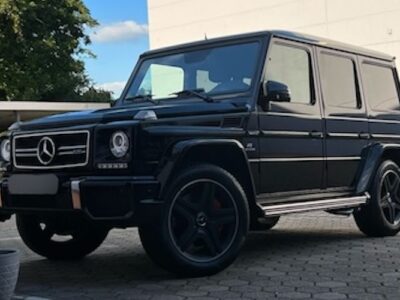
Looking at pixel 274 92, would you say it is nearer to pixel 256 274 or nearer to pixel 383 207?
pixel 256 274

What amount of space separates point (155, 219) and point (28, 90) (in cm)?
3097

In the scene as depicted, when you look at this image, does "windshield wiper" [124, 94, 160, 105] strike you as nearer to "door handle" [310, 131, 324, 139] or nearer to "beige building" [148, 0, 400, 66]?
"door handle" [310, 131, 324, 139]

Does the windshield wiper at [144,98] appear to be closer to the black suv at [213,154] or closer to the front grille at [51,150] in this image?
the black suv at [213,154]

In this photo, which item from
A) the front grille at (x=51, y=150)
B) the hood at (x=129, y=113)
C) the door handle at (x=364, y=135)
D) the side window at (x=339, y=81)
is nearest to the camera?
the front grille at (x=51, y=150)

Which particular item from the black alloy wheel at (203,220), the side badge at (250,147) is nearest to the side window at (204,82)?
the side badge at (250,147)

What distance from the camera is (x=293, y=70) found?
6887mm

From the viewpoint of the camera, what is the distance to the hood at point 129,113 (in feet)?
18.0

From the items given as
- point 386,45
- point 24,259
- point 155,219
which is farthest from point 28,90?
point 155,219

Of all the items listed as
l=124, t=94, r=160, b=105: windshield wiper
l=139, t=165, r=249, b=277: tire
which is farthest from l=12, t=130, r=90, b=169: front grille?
l=124, t=94, r=160, b=105: windshield wiper

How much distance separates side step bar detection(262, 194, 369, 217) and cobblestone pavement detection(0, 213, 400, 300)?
0.46 metres

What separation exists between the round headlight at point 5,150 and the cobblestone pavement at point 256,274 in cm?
107

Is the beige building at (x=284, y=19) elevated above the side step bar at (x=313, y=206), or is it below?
above

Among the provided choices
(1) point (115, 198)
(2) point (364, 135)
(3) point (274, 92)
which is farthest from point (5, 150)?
(2) point (364, 135)

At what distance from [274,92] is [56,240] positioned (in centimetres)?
274
